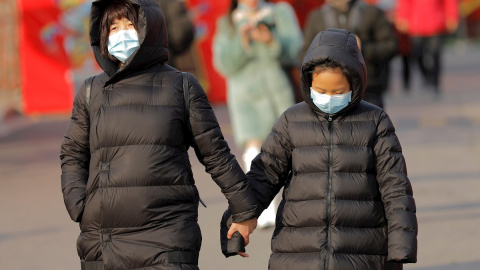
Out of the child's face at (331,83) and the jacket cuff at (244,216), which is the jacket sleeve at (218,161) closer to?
the jacket cuff at (244,216)

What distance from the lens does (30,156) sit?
43.3 feet

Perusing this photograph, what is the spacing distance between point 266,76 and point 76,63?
32.1 feet

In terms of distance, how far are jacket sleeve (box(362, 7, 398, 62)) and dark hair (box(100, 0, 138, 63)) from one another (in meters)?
3.38

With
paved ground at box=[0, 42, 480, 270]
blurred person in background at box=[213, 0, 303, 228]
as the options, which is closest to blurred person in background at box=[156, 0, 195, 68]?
paved ground at box=[0, 42, 480, 270]

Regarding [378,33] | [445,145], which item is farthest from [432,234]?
[445,145]

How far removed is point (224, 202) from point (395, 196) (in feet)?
16.0

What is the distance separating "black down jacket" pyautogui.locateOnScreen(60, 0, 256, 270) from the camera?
473 centimetres

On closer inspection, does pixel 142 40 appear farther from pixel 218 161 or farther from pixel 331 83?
pixel 331 83

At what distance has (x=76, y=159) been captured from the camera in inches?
193

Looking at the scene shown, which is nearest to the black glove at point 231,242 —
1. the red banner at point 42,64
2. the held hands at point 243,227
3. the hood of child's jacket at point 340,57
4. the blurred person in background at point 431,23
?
the held hands at point 243,227

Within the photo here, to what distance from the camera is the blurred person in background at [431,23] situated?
60.6ft

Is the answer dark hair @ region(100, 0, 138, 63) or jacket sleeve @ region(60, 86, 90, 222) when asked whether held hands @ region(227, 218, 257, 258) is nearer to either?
jacket sleeve @ region(60, 86, 90, 222)

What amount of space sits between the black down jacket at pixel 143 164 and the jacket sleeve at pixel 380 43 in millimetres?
3364

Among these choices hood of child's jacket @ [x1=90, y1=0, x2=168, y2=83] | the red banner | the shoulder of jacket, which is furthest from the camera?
the red banner
